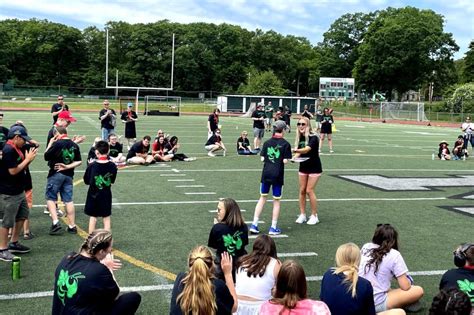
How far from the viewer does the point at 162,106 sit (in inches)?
2057

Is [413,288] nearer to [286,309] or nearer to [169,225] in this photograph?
[286,309]

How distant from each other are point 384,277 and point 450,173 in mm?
12656

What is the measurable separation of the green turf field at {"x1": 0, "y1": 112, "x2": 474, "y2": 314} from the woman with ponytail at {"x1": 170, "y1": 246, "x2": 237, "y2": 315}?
1550 millimetres

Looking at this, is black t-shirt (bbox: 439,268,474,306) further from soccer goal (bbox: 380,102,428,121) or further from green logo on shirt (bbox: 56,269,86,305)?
soccer goal (bbox: 380,102,428,121)

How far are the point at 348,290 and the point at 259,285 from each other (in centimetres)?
83

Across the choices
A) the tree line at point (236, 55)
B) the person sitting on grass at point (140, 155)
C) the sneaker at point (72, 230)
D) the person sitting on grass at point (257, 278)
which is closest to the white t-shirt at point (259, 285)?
the person sitting on grass at point (257, 278)

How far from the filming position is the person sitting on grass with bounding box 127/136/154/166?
640 inches

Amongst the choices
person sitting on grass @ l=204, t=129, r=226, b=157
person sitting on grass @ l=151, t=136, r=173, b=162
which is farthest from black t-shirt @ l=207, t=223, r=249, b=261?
person sitting on grass @ l=204, t=129, r=226, b=157

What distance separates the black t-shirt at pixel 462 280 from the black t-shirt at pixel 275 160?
4.06 m

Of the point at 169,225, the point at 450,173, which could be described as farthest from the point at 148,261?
the point at 450,173

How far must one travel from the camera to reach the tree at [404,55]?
7600 cm

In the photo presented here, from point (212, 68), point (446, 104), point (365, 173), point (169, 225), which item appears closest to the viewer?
point (169, 225)

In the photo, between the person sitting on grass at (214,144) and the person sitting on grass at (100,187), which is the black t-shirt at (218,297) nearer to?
the person sitting on grass at (100,187)

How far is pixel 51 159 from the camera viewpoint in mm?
8273
